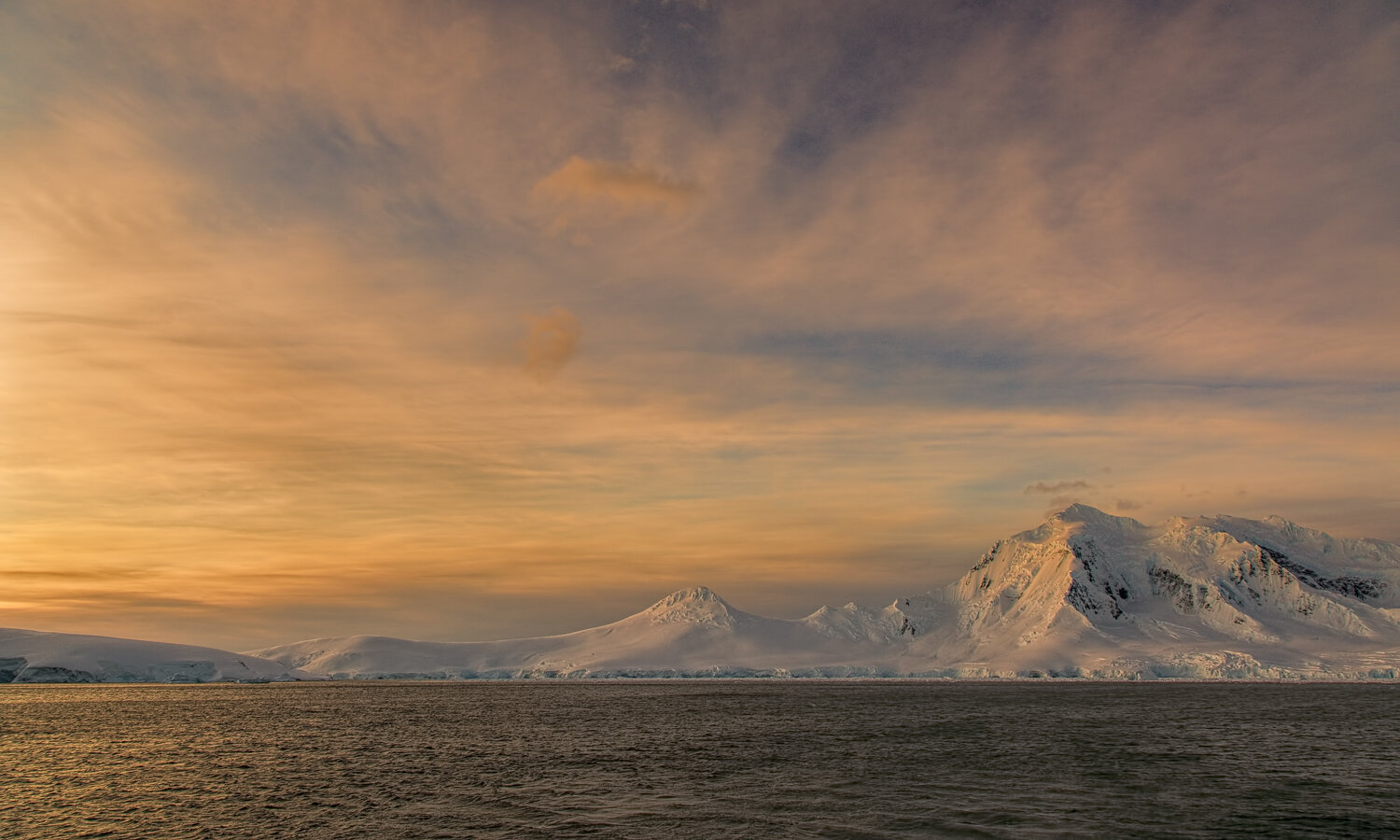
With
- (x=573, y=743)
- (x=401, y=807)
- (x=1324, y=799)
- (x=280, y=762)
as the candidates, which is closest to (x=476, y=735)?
(x=573, y=743)

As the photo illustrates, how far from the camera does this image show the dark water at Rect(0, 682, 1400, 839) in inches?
1709

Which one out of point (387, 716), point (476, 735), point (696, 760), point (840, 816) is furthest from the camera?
point (387, 716)

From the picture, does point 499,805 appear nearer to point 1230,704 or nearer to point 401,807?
point 401,807

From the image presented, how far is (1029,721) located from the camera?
357 ft

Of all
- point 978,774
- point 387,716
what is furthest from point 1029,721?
point 387,716

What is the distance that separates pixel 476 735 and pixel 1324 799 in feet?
252

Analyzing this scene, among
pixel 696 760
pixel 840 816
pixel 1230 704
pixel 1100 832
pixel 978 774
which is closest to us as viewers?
pixel 1100 832

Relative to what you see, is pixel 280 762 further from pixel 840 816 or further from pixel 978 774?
pixel 978 774

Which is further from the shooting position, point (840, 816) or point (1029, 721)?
point (1029, 721)

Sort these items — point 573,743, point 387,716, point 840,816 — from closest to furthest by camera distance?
point 840,816
point 573,743
point 387,716

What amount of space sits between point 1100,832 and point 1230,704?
13215 centimetres

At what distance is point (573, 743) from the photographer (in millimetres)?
83000

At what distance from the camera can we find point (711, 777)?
5872cm

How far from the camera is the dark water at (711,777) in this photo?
4341cm
